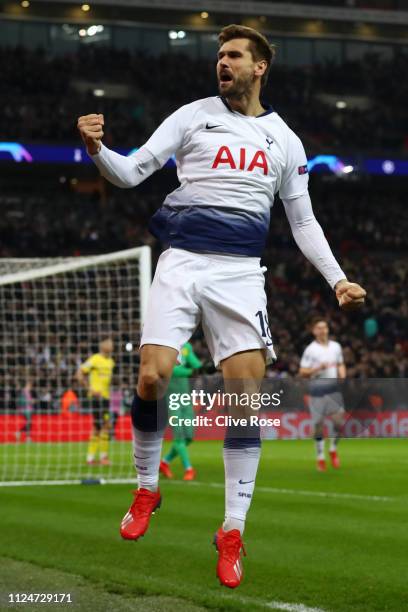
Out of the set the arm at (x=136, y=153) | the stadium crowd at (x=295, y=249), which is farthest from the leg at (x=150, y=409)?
the stadium crowd at (x=295, y=249)

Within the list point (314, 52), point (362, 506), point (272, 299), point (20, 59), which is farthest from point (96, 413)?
point (314, 52)

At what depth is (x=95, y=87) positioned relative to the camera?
4341 cm

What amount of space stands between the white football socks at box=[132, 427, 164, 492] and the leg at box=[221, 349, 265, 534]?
0.38 m

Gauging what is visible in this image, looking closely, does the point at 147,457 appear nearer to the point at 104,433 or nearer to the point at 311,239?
the point at 311,239

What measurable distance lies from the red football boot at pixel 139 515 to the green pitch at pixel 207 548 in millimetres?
1164

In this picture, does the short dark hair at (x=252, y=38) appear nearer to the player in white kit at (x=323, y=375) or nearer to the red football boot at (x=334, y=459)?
the player in white kit at (x=323, y=375)

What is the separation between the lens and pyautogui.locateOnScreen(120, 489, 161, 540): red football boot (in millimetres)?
5695

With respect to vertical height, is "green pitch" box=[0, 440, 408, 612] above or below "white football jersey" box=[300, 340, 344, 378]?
below

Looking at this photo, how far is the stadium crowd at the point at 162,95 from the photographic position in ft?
132

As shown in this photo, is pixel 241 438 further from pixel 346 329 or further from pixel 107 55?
pixel 107 55

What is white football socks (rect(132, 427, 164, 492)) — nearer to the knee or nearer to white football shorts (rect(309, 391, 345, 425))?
the knee

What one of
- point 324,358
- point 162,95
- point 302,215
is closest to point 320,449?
point 324,358

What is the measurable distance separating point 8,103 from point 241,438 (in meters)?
35.7

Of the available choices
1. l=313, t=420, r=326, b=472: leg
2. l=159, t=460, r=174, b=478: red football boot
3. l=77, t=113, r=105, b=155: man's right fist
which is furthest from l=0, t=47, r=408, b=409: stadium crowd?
l=77, t=113, r=105, b=155: man's right fist
